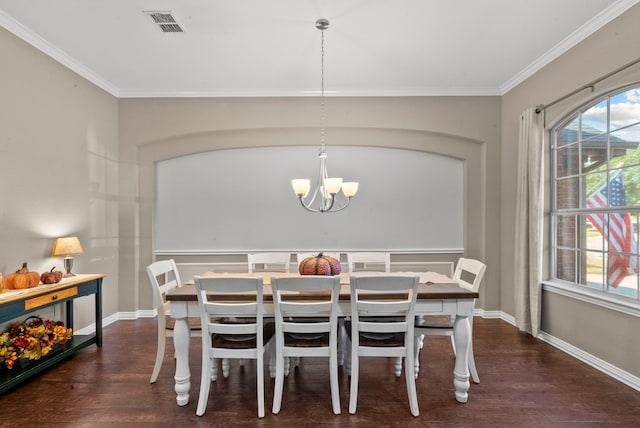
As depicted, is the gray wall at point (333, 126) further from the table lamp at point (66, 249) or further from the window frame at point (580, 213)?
the table lamp at point (66, 249)

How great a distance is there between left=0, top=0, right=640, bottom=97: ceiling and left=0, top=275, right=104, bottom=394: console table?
2.23 metres

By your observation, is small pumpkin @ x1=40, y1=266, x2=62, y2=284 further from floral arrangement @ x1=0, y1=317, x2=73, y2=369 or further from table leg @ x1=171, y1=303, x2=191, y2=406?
table leg @ x1=171, y1=303, x2=191, y2=406

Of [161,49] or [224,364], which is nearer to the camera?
[224,364]

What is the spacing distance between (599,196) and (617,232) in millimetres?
366

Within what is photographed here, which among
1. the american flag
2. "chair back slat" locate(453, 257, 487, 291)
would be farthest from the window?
"chair back slat" locate(453, 257, 487, 291)

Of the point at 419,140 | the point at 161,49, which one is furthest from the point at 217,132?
the point at 419,140

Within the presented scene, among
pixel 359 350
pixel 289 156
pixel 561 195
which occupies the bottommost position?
pixel 359 350

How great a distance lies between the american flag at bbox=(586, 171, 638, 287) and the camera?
2.86 metres

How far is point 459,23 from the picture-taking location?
3025 millimetres

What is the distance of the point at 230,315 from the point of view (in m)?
2.30

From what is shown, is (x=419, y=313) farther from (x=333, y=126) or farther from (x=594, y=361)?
(x=333, y=126)

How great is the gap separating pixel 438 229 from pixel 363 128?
1.68 meters

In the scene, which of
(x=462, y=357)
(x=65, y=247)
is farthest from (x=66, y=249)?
(x=462, y=357)

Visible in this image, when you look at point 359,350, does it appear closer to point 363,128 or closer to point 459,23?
point 459,23
